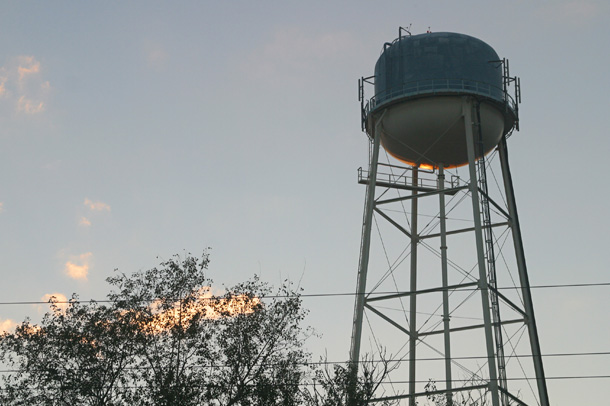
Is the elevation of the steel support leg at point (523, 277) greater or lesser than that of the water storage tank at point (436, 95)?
lesser

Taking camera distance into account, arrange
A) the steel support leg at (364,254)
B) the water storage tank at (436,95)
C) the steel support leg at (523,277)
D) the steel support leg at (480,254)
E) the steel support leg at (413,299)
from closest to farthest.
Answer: the steel support leg at (480,254), the steel support leg at (364,254), the steel support leg at (523,277), the water storage tank at (436,95), the steel support leg at (413,299)

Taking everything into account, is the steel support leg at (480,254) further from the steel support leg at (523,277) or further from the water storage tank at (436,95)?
the steel support leg at (523,277)

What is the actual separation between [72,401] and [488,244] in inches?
549

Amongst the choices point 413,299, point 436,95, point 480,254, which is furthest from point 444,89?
point 413,299

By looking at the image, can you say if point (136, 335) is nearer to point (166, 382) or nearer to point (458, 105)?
point (166, 382)

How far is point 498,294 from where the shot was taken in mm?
29422

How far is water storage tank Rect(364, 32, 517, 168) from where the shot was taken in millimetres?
31266

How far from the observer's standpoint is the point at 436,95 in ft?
103

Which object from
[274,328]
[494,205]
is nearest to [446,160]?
[494,205]

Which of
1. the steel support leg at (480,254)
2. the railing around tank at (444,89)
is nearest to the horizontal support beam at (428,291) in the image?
the steel support leg at (480,254)

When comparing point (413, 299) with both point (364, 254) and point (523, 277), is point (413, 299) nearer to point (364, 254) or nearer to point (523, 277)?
point (364, 254)

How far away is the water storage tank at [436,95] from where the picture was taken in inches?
1231

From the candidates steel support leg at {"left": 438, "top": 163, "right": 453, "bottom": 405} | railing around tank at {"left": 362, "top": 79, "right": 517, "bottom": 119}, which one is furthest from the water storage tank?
steel support leg at {"left": 438, "top": 163, "right": 453, "bottom": 405}

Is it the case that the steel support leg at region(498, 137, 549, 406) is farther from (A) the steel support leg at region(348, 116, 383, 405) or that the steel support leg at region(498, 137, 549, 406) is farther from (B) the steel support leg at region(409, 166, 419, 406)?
(A) the steel support leg at region(348, 116, 383, 405)
